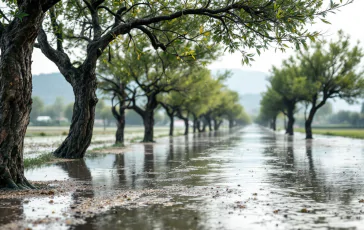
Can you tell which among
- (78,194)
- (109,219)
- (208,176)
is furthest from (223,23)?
(109,219)

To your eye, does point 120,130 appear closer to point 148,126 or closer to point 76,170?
point 148,126

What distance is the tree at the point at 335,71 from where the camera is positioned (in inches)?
1989

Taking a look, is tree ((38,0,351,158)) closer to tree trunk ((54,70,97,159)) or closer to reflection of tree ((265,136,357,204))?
tree trunk ((54,70,97,159))

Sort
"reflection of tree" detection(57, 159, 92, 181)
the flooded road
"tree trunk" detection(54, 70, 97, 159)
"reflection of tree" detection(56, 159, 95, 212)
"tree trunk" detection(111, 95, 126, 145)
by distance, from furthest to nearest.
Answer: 1. "tree trunk" detection(111, 95, 126, 145)
2. "tree trunk" detection(54, 70, 97, 159)
3. "reflection of tree" detection(57, 159, 92, 181)
4. "reflection of tree" detection(56, 159, 95, 212)
5. the flooded road

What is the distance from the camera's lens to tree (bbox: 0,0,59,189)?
37.3 ft

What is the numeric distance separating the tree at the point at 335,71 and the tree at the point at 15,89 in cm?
4155

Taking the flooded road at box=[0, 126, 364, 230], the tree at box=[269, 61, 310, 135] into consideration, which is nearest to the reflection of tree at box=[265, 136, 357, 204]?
the flooded road at box=[0, 126, 364, 230]

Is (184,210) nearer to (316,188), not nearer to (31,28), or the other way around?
(316,188)

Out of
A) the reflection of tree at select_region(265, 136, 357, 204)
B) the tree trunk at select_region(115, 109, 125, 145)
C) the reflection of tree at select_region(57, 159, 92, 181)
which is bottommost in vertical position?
the reflection of tree at select_region(57, 159, 92, 181)

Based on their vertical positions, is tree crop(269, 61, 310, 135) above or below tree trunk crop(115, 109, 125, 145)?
above

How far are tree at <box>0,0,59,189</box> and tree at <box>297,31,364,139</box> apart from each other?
41549 millimetres

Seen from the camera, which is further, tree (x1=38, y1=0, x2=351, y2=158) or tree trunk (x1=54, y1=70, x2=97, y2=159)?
tree trunk (x1=54, y1=70, x2=97, y2=159)

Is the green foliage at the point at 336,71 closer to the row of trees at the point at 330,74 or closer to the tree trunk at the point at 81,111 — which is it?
the row of trees at the point at 330,74

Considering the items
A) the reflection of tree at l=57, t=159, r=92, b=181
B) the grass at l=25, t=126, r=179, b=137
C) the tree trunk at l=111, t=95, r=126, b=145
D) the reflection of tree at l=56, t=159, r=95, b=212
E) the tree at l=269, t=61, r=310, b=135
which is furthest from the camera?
the grass at l=25, t=126, r=179, b=137
